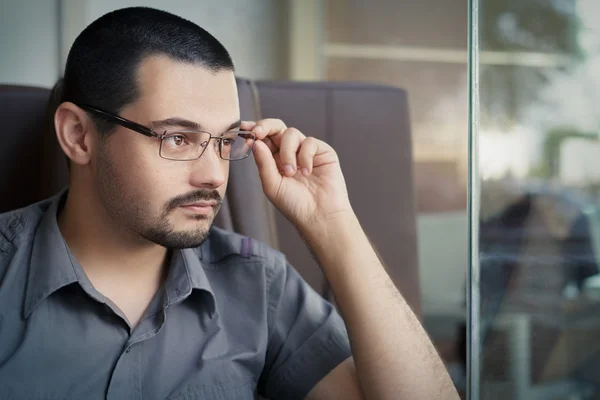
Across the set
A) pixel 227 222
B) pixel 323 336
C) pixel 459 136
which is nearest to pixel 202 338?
pixel 323 336

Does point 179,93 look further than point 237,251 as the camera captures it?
No

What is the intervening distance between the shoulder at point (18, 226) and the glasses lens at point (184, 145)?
251 millimetres

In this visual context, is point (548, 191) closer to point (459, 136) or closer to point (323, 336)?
point (323, 336)

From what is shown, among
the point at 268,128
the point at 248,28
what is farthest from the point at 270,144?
the point at 248,28

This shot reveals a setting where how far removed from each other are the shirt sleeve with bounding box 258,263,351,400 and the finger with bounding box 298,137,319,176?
0.20 meters

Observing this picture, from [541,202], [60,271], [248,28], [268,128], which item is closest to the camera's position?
[60,271]

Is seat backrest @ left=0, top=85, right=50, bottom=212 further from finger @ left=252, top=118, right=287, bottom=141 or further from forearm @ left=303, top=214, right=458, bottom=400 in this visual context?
forearm @ left=303, top=214, right=458, bottom=400

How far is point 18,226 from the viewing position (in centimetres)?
103

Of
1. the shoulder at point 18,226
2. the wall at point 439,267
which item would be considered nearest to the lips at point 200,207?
the shoulder at point 18,226

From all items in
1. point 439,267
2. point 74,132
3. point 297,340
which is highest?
point 74,132

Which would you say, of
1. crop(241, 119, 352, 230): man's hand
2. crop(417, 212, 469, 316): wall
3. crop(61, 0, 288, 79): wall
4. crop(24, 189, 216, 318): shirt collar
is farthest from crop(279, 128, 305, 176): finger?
crop(417, 212, 469, 316): wall

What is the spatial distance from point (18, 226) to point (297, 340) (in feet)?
1.56

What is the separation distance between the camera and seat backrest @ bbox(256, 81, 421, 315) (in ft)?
4.91

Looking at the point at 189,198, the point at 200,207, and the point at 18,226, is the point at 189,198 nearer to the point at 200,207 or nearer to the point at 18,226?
the point at 200,207
